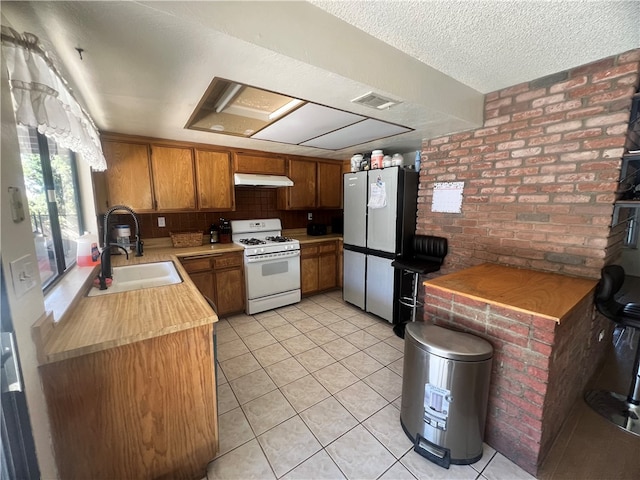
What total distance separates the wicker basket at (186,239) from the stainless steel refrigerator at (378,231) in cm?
192

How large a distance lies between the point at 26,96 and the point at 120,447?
1.48m

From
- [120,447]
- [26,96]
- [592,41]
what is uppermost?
[592,41]

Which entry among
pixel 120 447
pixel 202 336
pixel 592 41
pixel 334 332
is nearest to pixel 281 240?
pixel 334 332

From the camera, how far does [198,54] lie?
1237mm

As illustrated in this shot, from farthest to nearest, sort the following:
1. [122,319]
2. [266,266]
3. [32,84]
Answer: [266,266]
[122,319]
[32,84]

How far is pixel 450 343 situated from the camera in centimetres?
145

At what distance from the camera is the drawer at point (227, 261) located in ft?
10.2

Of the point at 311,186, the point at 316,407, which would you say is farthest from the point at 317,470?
the point at 311,186

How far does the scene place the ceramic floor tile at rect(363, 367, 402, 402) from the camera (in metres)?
2.00

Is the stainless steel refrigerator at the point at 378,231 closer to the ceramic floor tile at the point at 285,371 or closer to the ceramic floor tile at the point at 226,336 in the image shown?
the ceramic floor tile at the point at 285,371

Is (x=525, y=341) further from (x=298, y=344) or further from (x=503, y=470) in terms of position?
(x=298, y=344)

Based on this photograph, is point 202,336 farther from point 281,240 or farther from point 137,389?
point 281,240

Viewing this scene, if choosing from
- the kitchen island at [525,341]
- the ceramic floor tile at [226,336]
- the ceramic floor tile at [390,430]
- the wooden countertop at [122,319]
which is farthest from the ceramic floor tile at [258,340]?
the kitchen island at [525,341]

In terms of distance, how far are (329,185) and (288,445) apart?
3.42m
